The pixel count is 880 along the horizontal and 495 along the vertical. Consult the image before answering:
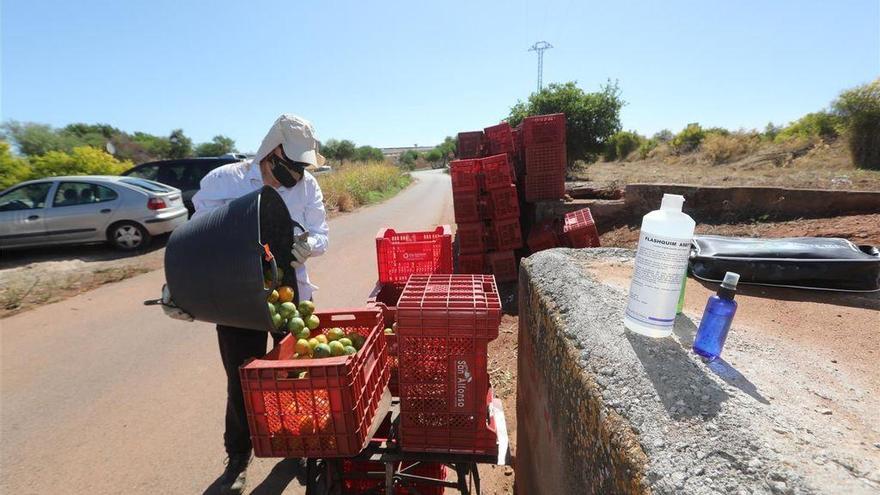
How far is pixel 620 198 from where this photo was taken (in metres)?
8.22

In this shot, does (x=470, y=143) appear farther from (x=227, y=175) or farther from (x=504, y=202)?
(x=227, y=175)

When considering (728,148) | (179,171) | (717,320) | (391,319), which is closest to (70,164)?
(179,171)

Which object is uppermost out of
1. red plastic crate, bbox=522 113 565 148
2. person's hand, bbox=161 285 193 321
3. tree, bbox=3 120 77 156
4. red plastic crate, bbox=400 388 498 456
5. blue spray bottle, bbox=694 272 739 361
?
tree, bbox=3 120 77 156

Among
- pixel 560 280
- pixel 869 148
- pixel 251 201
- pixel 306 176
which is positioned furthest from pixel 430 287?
pixel 869 148

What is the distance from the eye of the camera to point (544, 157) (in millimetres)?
7340

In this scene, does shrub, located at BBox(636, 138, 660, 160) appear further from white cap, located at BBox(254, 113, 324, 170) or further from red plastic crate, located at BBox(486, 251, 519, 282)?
white cap, located at BBox(254, 113, 324, 170)

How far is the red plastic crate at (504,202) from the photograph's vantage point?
267 inches

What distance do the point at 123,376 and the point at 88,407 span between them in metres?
0.49

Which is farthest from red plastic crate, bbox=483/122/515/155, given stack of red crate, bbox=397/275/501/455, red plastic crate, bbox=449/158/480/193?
stack of red crate, bbox=397/275/501/455

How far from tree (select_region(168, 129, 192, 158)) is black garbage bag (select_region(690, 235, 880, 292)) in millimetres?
48779

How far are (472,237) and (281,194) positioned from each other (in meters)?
4.34

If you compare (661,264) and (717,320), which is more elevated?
(661,264)

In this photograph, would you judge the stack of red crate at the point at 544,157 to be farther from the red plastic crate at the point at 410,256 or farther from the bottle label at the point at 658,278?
the bottle label at the point at 658,278

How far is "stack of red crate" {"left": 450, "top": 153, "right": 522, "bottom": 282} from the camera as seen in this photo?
6.70 metres
